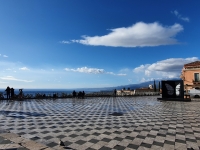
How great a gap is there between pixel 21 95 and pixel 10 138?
67.8 feet

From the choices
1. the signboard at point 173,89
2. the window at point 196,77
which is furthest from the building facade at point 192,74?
the signboard at point 173,89

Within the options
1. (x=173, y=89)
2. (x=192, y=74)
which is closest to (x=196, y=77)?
(x=192, y=74)

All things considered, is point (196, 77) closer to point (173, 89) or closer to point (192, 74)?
point (192, 74)

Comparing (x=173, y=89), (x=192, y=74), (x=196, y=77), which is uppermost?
(x=192, y=74)

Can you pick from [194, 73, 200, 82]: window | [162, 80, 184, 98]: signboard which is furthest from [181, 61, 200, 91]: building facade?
[162, 80, 184, 98]: signboard

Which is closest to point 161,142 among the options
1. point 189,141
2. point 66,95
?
point 189,141

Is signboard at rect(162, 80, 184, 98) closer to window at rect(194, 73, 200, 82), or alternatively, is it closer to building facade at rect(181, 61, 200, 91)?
building facade at rect(181, 61, 200, 91)

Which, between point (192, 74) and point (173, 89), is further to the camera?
point (192, 74)

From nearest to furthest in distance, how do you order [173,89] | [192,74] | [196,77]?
1. [173,89]
2. [196,77]
3. [192,74]

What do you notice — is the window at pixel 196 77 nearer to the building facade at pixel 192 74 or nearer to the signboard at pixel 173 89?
the building facade at pixel 192 74

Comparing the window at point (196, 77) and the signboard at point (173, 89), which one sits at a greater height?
the window at point (196, 77)

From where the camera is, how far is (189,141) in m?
6.01

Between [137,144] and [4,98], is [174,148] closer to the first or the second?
[137,144]

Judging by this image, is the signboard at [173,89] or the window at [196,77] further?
the window at [196,77]
